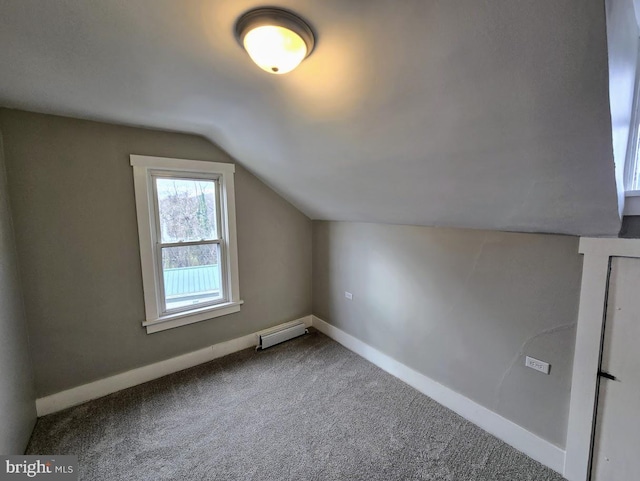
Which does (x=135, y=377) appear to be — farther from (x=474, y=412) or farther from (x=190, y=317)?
(x=474, y=412)

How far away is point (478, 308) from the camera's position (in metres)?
2.02

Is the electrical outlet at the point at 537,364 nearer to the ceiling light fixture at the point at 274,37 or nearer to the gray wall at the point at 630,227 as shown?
the gray wall at the point at 630,227

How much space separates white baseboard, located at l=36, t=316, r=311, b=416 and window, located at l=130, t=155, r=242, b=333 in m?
0.36

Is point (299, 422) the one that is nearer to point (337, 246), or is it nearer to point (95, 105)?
point (337, 246)

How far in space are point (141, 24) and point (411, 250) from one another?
2.25 m

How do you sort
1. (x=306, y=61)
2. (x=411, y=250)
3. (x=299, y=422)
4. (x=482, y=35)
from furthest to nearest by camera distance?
(x=411, y=250) < (x=299, y=422) < (x=306, y=61) < (x=482, y=35)

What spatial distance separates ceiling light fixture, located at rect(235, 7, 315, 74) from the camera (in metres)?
1.01

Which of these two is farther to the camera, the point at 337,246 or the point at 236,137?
the point at 337,246

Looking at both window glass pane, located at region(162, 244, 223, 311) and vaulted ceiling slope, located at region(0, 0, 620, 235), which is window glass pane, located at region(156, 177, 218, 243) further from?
vaulted ceiling slope, located at region(0, 0, 620, 235)

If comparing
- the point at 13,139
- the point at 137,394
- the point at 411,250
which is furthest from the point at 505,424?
the point at 13,139

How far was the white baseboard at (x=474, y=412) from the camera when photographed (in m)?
1.72

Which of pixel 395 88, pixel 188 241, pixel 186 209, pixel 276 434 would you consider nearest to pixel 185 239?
pixel 188 241

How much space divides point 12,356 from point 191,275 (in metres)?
1.30

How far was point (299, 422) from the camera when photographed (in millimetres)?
2059
